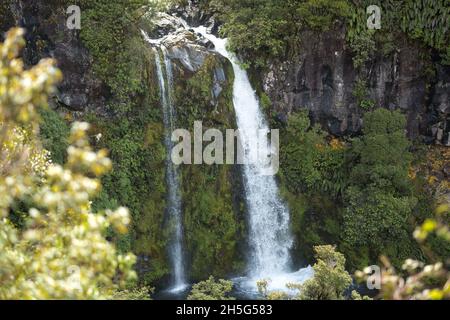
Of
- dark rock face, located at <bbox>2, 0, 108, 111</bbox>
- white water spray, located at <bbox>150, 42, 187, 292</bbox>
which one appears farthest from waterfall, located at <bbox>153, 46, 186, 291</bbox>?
dark rock face, located at <bbox>2, 0, 108, 111</bbox>

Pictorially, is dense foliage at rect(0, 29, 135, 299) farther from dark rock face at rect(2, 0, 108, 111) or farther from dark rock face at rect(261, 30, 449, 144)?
dark rock face at rect(261, 30, 449, 144)

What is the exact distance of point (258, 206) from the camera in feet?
47.7

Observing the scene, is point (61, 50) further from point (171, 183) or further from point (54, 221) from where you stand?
point (54, 221)

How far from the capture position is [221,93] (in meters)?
14.3

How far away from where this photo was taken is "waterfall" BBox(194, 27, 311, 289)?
46.9 ft

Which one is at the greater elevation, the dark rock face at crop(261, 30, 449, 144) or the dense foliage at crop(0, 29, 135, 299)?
the dark rock face at crop(261, 30, 449, 144)

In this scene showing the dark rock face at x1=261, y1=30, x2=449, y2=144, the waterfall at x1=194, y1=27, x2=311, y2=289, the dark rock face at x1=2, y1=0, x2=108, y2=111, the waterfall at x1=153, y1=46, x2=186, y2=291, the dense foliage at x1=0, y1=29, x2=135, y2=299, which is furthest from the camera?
the dark rock face at x1=261, y1=30, x2=449, y2=144

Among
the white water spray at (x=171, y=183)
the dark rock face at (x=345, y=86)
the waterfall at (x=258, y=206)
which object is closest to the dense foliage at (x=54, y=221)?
the white water spray at (x=171, y=183)

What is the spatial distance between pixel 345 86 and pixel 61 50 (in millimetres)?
10048

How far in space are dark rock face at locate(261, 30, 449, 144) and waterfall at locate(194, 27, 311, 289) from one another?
1.04 m

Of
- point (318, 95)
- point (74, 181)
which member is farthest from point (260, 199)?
point (74, 181)

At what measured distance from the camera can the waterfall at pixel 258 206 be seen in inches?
563
